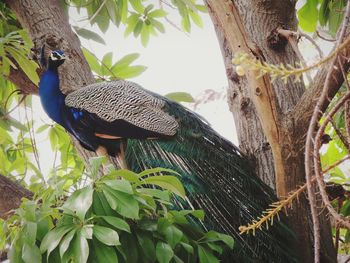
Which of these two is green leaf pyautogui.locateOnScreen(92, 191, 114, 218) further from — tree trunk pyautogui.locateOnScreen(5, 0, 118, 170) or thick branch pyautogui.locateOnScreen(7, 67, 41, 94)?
thick branch pyautogui.locateOnScreen(7, 67, 41, 94)

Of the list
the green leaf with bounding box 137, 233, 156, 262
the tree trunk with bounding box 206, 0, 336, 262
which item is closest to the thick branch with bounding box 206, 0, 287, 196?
the tree trunk with bounding box 206, 0, 336, 262

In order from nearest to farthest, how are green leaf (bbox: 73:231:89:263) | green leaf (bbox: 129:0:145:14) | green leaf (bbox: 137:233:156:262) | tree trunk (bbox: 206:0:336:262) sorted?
1. green leaf (bbox: 73:231:89:263)
2. green leaf (bbox: 137:233:156:262)
3. tree trunk (bbox: 206:0:336:262)
4. green leaf (bbox: 129:0:145:14)

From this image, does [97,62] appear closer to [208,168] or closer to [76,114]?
[76,114]

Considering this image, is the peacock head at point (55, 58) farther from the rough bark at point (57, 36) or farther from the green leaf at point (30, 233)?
the green leaf at point (30, 233)

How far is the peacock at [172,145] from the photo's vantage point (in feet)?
3.75

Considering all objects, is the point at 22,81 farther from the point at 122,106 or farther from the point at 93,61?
the point at 122,106

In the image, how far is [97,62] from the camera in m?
1.60

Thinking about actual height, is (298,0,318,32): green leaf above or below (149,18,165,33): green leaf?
above

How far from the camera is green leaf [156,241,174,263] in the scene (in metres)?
0.83

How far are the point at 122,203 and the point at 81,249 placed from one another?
100 mm

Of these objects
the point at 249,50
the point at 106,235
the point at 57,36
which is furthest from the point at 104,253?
the point at 57,36

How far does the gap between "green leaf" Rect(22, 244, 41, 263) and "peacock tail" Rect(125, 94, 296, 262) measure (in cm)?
42

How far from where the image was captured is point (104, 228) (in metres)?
0.78

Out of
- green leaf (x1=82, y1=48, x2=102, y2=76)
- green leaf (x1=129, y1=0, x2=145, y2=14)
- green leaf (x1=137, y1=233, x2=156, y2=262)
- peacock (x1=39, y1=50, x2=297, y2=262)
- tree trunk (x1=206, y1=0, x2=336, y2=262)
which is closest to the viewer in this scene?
green leaf (x1=137, y1=233, x2=156, y2=262)
